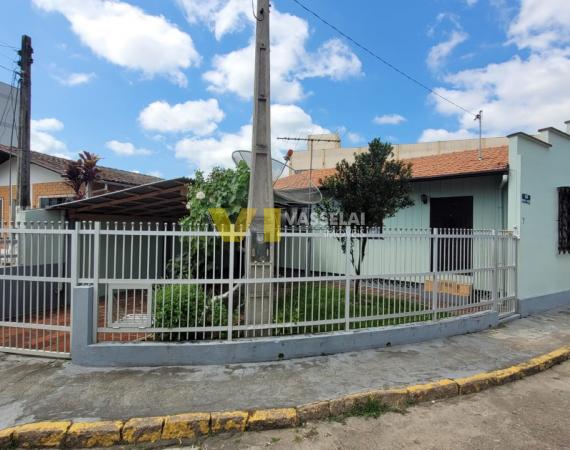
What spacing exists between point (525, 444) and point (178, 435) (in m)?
3.20

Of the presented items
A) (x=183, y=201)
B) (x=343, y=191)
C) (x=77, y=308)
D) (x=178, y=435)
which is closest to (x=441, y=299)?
(x=343, y=191)

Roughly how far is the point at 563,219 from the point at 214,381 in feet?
30.9

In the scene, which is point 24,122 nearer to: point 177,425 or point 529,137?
point 177,425

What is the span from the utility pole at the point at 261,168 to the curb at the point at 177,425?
1770 millimetres

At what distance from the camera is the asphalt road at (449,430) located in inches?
130

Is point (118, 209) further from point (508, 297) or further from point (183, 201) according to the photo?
point (508, 297)

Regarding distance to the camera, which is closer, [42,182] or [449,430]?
[449,430]

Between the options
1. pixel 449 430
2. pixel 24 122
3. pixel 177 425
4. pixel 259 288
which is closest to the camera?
pixel 177 425

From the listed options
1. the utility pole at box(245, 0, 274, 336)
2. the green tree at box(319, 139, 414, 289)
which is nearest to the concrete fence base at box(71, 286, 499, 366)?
the utility pole at box(245, 0, 274, 336)

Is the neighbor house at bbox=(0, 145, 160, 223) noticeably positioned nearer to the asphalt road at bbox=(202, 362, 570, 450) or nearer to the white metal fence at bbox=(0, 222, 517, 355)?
the white metal fence at bbox=(0, 222, 517, 355)

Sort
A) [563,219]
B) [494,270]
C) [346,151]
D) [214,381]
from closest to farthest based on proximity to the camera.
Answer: [214,381]
[494,270]
[563,219]
[346,151]

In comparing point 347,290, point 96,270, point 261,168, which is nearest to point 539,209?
point 347,290

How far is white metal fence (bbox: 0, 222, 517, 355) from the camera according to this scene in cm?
486

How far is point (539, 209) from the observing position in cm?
840
